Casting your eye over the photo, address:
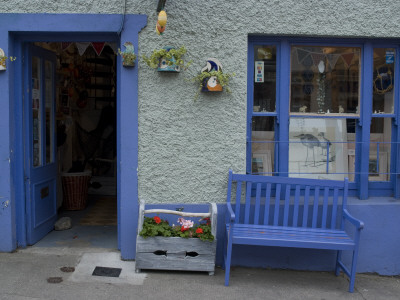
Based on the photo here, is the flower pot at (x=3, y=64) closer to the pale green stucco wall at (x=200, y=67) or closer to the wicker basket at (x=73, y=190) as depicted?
the pale green stucco wall at (x=200, y=67)

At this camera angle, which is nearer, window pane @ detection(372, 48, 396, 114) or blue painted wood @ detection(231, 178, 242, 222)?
blue painted wood @ detection(231, 178, 242, 222)

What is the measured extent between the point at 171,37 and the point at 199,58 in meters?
0.39

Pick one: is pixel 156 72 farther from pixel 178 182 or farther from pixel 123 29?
pixel 178 182

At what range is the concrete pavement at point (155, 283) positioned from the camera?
430 centimetres

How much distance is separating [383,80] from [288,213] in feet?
6.46

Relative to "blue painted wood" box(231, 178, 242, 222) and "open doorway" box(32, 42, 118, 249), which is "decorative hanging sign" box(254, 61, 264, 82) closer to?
"blue painted wood" box(231, 178, 242, 222)

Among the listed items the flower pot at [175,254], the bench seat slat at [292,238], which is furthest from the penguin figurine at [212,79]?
the flower pot at [175,254]

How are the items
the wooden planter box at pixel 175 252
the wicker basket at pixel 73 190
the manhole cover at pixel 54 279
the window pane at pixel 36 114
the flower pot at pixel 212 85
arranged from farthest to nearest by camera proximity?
the wicker basket at pixel 73 190
the window pane at pixel 36 114
the flower pot at pixel 212 85
the wooden planter box at pixel 175 252
the manhole cover at pixel 54 279

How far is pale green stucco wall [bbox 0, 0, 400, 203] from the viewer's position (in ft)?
16.2

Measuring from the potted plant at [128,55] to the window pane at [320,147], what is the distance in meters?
1.99

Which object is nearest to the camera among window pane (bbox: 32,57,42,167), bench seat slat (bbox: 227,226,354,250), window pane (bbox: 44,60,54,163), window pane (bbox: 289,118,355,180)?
bench seat slat (bbox: 227,226,354,250)

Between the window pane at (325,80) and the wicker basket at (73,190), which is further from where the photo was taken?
the wicker basket at (73,190)

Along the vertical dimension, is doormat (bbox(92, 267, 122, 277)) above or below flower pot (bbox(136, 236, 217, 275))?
below

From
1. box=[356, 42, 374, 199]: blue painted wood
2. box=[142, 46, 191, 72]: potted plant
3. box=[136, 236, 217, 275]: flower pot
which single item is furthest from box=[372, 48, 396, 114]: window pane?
box=[136, 236, 217, 275]: flower pot
